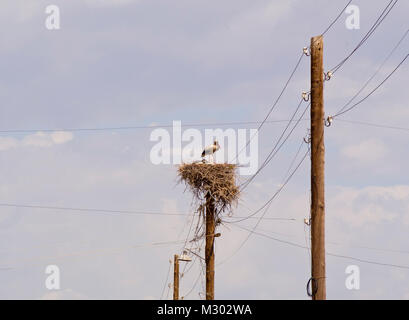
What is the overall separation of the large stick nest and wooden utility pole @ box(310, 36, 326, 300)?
8.04m

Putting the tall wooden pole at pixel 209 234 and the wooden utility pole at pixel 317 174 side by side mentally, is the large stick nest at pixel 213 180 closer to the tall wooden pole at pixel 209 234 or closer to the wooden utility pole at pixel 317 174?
the tall wooden pole at pixel 209 234

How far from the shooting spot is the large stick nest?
23.2 metres

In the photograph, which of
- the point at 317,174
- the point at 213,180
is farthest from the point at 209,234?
the point at 317,174

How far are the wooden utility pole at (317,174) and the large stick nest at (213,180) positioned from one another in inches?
317

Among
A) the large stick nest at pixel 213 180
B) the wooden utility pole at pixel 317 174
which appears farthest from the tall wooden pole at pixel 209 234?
the wooden utility pole at pixel 317 174

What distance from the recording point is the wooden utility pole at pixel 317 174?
14789 millimetres

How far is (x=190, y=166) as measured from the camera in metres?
23.5

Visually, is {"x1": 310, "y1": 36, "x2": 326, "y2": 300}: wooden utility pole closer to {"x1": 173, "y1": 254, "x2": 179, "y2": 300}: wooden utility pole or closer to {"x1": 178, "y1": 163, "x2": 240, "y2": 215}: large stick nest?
{"x1": 178, "y1": 163, "x2": 240, "y2": 215}: large stick nest

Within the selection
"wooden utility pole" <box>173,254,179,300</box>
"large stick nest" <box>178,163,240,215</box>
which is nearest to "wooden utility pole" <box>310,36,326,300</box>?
"large stick nest" <box>178,163,240,215</box>

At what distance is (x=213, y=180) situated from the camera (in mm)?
23188

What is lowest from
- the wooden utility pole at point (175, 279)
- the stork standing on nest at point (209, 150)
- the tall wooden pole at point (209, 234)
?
the wooden utility pole at point (175, 279)
